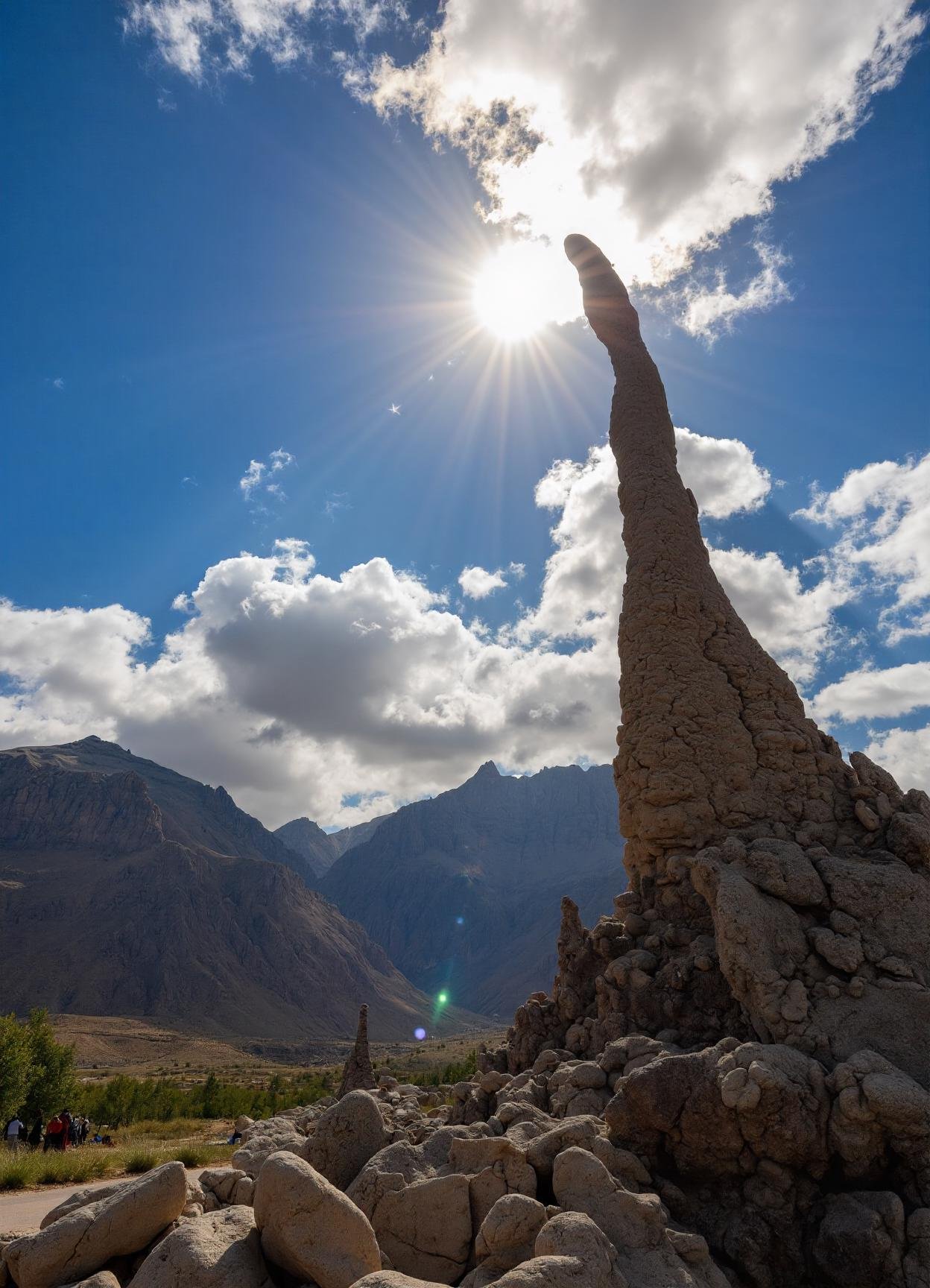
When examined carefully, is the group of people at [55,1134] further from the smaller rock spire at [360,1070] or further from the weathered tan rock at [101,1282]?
the weathered tan rock at [101,1282]

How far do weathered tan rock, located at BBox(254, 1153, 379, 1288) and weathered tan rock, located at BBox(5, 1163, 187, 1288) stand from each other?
2.90 ft

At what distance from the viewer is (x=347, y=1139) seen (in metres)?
7.98

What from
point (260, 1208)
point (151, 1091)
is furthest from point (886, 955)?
point (151, 1091)

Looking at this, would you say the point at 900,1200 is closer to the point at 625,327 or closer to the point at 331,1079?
the point at 625,327

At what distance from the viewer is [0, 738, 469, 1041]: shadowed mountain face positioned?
350 feet

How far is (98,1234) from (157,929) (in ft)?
433

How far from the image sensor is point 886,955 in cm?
866

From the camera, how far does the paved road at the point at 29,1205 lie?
884 cm

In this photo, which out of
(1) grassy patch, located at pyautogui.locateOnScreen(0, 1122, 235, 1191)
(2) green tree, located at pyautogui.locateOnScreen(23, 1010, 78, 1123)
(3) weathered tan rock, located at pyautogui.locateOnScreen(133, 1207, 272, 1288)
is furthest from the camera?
(2) green tree, located at pyautogui.locateOnScreen(23, 1010, 78, 1123)

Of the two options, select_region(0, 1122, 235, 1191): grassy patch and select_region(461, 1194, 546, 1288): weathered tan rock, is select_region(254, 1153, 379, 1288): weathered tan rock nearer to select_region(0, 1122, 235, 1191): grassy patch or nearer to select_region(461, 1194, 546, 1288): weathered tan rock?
select_region(461, 1194, 546, 1288): weathered tan rock

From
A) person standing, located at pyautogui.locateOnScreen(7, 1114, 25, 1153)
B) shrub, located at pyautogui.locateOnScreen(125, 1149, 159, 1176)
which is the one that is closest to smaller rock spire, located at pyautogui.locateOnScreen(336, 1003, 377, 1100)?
shrub, located at pyautogui.locateOnScreen(125, 1149, 159, 1176)

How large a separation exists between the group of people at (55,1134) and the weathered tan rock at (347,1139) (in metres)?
16.5

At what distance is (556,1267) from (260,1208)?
2446mm

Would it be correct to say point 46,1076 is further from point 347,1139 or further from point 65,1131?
point 347,1139
